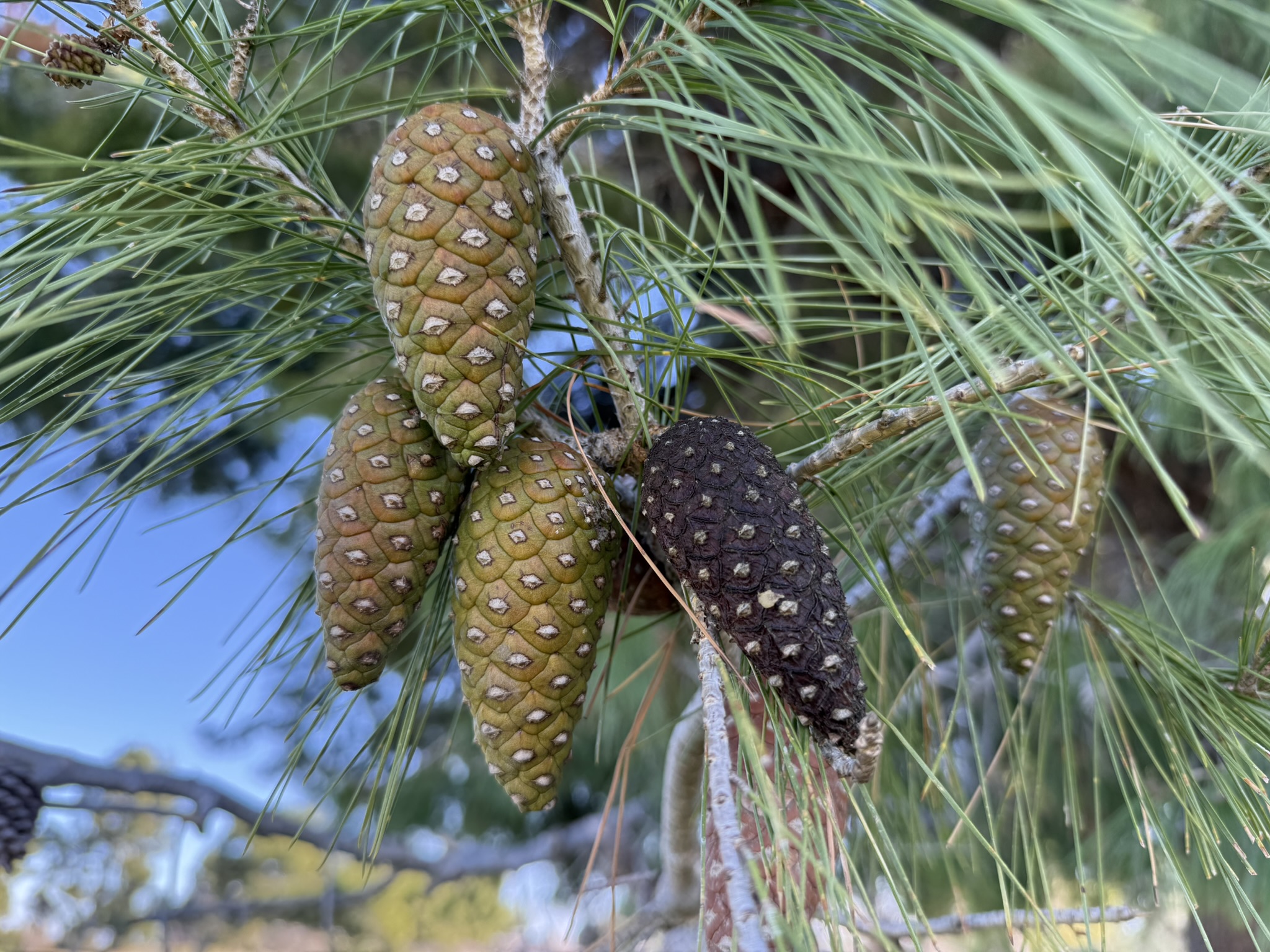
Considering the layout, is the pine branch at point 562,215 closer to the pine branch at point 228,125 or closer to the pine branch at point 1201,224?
the pine branch at point 228,125

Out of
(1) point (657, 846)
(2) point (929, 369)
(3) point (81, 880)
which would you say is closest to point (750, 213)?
(2) point (929, 369)

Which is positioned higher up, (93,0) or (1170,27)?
(1170,27)

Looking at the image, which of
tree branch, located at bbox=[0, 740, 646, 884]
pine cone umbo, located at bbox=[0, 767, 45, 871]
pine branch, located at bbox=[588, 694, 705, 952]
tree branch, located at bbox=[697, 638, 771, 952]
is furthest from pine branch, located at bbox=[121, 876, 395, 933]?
tree branch, located at bbox=[697, 638, 771, 952]

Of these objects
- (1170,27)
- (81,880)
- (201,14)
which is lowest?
(81,880)

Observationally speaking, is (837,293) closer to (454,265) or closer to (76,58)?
(454,265)

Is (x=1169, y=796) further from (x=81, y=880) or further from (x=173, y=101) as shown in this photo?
(x=81, y=880)

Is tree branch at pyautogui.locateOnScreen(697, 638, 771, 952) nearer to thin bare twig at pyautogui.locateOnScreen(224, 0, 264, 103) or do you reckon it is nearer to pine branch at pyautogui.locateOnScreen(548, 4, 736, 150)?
pine branch at pyautogui.locateOnScreen(548, 4, 736, 150)

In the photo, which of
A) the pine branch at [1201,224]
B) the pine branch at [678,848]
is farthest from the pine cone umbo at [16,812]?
the pine branch at [1201,224]
